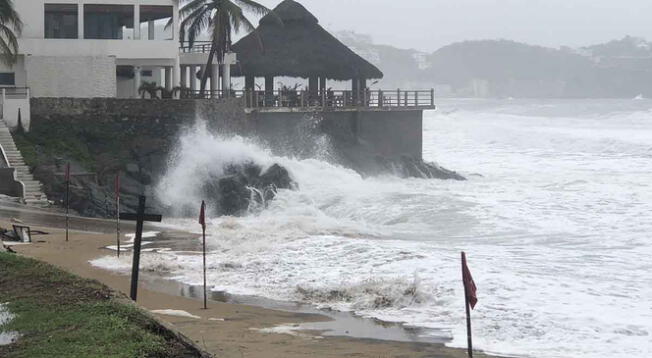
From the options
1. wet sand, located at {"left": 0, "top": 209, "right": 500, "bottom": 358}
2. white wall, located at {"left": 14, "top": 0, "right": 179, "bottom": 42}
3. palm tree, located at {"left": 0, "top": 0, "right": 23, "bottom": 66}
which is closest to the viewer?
wet sand, located at {"left": 0, "top": 209, "right": 500, "bottom": 358}

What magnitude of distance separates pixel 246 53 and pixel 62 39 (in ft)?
30.7

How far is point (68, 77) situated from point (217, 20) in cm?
511

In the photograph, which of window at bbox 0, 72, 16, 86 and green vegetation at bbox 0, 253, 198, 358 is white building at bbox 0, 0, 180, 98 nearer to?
window at bbox 0, 72, 16, 86

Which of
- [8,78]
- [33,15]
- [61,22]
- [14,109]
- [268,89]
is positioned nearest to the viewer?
[14,109]

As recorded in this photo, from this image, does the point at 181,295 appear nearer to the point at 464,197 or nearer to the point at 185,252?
the point at 185,252

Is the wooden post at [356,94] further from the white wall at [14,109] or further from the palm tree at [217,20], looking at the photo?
the white wall at [14,109]

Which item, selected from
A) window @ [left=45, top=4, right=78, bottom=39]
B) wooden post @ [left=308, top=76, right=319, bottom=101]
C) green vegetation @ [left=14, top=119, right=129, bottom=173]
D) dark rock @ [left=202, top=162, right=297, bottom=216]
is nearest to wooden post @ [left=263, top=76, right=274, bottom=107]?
wooden post @ [left=308, top=76, right=319, bottom=101]

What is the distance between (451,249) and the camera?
21.0m

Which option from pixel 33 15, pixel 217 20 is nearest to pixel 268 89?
pixel 217 20

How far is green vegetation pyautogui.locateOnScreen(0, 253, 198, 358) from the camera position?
9602 mm

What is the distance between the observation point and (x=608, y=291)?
1655 cm

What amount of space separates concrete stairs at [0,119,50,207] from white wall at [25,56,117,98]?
3.04 m

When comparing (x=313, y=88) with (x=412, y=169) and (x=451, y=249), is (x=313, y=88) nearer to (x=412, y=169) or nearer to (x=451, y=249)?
(x=412, y=169)

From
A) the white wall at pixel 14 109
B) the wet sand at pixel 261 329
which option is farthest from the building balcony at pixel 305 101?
the wet sand at pixel 261 329
